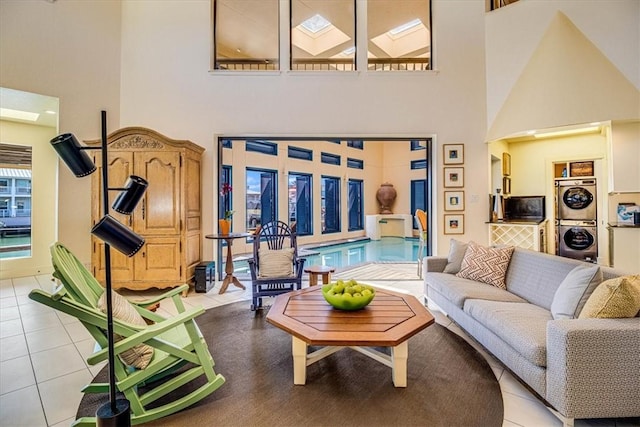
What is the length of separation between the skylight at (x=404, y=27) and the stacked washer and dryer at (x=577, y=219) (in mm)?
4315

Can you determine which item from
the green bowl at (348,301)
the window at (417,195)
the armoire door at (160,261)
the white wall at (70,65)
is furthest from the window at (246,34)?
the window at (417,195)

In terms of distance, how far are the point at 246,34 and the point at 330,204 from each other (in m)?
5.64

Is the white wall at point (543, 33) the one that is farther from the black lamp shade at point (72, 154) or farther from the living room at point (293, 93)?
the black lamp shade at point (72, 154)

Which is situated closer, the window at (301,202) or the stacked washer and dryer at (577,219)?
the stacked washer and dryer at (577,219)

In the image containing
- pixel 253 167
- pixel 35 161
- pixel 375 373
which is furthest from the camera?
pixel 253 167

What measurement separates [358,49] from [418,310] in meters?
4.59

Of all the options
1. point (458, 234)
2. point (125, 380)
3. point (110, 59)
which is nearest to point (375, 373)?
point (125, 380)

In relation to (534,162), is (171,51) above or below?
above

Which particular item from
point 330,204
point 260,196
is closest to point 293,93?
point 260,196

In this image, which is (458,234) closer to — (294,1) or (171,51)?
(294,1)

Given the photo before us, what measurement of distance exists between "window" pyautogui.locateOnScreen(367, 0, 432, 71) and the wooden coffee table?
4.69 m

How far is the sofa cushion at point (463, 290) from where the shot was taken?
276 centimetres

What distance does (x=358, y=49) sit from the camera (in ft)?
17.3

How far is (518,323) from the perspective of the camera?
2092mm
